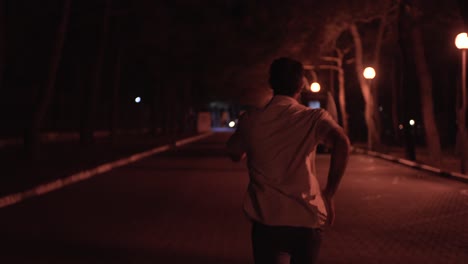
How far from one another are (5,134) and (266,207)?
5094cm

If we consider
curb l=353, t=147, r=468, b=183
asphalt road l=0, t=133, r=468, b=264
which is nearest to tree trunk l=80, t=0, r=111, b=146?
curb l=353, t=147, r=468, b=183

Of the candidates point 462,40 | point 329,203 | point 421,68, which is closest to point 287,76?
point 329,203

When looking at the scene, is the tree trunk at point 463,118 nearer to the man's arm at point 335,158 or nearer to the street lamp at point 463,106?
the street lamp at point 463,106

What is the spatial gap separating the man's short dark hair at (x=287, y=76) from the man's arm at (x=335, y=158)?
388mm

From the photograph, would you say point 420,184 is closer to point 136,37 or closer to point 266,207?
point 266,207

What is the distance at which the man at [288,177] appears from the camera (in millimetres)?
4387

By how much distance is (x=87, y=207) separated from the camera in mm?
14922

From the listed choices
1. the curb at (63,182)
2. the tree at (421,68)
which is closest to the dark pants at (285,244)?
the curb at (63,182)

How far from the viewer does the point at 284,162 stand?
446 centimetres

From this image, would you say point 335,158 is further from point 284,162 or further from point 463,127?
point 463,127

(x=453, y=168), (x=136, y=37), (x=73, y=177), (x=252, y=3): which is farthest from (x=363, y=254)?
(x=136, y=37)

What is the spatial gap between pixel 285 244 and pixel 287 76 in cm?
96

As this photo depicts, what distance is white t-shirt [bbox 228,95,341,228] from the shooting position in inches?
173

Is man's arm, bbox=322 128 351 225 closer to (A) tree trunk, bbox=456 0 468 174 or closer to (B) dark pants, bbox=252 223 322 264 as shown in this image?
(B) dark pants, bbox=252 223 322 264
